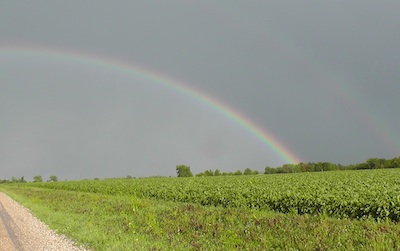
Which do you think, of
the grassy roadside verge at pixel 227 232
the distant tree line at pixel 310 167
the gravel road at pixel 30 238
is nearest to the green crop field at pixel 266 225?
the grassy roadside verge at pixel 227 232

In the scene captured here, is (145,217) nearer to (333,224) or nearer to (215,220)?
(215,220)

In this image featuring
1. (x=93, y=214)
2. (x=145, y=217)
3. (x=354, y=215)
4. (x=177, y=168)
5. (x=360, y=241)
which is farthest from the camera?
(x=177, y=168)

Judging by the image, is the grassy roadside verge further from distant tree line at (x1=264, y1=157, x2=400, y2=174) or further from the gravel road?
distant tree line at (x1=264, y1=157, x2=400, y2=174)

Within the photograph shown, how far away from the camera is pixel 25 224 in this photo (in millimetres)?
18047

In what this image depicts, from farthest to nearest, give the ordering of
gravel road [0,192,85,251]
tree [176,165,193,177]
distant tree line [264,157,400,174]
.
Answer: tree [176,165,193,177]
distant tree line [264,157,400,174]
gravel road [0,192,85,251]

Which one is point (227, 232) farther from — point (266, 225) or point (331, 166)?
point (331, 166)

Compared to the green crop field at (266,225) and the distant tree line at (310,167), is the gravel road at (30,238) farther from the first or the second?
the distant tree line at (310,167)

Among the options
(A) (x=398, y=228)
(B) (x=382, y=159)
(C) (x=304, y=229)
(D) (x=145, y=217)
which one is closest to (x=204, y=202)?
(D) (x=145, y=217)

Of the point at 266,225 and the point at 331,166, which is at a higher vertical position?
the point at 331,166

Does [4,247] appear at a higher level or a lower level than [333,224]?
lower

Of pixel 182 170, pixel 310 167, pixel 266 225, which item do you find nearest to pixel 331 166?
pixel 310 167

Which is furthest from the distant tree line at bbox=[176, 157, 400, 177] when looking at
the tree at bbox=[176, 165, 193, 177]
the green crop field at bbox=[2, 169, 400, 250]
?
the green crop field at bbox=[2, 169, 400, 250]

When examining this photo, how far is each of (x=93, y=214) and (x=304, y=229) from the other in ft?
41.3

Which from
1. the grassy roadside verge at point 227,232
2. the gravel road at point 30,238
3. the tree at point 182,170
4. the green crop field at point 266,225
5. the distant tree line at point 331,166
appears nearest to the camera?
the grassy roadside verge at point 227,232
